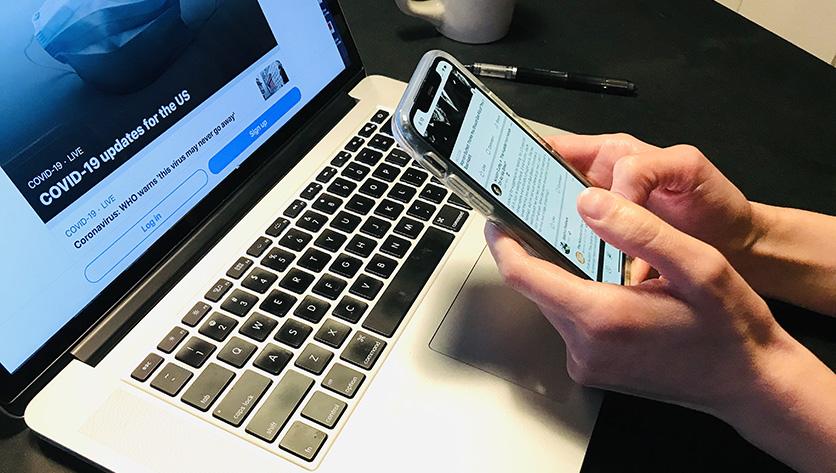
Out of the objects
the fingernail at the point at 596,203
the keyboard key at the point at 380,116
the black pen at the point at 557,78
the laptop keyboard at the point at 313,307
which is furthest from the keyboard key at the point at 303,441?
the black pen at the point at 557,78

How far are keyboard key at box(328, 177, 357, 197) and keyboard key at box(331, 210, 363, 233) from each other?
2 centimetres

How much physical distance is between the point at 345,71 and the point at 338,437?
37cm

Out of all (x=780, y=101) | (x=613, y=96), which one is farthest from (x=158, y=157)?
(x=780, y=101)

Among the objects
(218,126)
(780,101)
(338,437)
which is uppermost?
(218,126)

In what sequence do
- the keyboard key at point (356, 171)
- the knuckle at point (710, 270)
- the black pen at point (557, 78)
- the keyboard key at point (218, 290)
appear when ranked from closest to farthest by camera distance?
the knuckle at point (710, 270)
the keyboard key at point (218, 290)
the keyboard key at point (356, 171)
the black pen at point (557, 78)

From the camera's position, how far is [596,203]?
0.38 metres

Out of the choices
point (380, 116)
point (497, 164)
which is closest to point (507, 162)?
point (497, 164)

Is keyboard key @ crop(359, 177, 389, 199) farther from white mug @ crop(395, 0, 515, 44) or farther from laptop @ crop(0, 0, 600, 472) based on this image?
white mug @ crop(395, 0, 515, 44)

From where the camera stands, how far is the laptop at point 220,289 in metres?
0.39

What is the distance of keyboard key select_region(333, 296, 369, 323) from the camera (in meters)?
0.45

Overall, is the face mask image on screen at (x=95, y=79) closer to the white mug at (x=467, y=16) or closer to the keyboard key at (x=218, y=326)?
the keyboard key at (x=218, y=326)

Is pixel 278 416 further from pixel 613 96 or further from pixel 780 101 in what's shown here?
pixel 780 101

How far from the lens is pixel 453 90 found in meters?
0.45

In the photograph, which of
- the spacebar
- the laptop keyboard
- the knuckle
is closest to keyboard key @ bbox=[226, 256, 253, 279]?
the laptop keyboard
